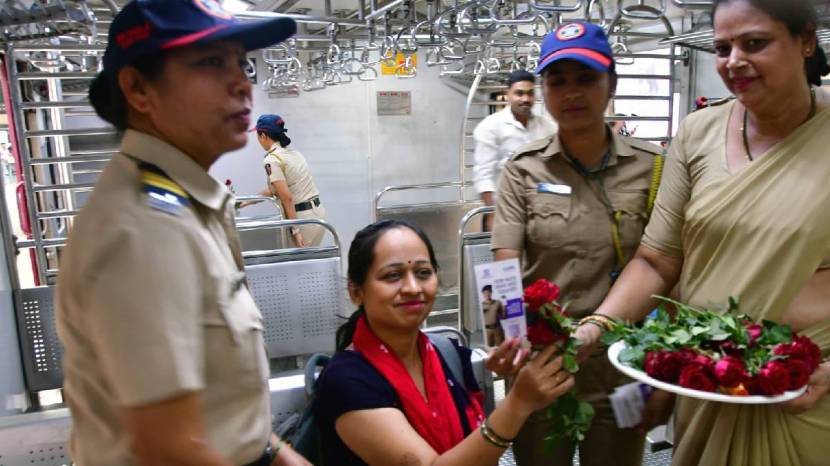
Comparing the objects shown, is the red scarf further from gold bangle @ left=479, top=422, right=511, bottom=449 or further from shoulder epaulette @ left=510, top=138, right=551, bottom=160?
shoulder epaulette @ left=510, top=138, right=551, bottom=160

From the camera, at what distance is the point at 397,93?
7.97 meters

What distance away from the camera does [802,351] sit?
118 cm

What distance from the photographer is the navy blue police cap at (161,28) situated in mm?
916

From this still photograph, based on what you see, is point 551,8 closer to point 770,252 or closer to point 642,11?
point 642,11

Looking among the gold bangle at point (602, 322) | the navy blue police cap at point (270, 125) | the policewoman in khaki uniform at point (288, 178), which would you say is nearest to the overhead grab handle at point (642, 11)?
the gold bangle at point (602, 322)

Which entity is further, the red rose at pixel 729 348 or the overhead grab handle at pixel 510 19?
the overhead grab handle at pixel 510 19

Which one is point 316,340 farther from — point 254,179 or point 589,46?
point 254,179

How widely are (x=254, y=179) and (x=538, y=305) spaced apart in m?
6.80

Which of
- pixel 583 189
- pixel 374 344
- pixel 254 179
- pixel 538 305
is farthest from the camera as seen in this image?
pixel 254 179

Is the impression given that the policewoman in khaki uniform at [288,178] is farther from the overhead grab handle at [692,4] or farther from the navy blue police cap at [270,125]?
the overhead grab handle at [692,4]

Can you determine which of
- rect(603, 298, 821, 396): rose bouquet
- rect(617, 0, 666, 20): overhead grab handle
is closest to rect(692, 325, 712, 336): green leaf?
rect(603, 298, 821, 396): rose bouquet

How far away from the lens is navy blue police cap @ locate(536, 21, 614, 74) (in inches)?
63.2

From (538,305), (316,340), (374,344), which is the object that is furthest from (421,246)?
(316,340)

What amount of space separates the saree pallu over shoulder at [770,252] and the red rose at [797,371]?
6.4 inches
